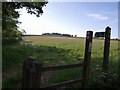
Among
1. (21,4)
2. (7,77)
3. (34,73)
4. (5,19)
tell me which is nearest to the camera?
(34,73)

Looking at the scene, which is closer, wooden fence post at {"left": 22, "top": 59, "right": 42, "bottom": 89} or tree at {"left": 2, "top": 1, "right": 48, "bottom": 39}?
wooden fence post at {"left": 22, "top": 59, "right": 42, "bottom": 89}

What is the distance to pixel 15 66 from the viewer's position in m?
12.7

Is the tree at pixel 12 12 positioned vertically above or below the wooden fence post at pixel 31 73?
above

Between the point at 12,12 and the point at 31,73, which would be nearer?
the point at 31,73

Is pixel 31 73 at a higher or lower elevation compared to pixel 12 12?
lower

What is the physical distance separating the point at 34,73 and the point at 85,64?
2.24 meters

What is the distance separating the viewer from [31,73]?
625cm

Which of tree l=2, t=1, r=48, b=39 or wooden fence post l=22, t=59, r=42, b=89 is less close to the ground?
tree l=2, t=1, r=48, b=39

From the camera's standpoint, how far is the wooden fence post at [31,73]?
625cm

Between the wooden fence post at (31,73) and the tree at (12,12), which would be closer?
the wooden fence post at (31,73)

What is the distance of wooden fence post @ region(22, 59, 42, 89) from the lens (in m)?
6.25

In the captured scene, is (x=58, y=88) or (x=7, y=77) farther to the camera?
(x=7, y=77)

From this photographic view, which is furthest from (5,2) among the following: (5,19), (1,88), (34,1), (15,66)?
(1,88)

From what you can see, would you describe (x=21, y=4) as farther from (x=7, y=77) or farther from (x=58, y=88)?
(x=58, y=88)
